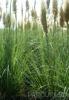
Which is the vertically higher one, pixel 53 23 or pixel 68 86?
pixel 53 23

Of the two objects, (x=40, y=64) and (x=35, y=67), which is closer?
(x=35, y=67)

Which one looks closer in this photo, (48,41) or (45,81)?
(45,81)

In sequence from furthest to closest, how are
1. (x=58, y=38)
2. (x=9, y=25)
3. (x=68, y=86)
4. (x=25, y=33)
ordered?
(x=25, y=33) → (x=9, y=25) → (x=58, y=38) → (x=68, y=86)

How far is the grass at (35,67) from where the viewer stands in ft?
17.3

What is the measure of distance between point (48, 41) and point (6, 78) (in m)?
0.85

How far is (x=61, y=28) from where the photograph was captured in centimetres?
607

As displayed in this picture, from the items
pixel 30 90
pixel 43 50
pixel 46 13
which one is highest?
pixel 46 13

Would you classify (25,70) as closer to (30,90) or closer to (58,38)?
(30,90)

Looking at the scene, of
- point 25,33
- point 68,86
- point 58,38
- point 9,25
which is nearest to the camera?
point 68,86

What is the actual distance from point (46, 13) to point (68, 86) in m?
1.13

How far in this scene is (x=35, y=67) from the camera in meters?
5.55

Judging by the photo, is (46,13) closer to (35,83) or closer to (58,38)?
(58,38)

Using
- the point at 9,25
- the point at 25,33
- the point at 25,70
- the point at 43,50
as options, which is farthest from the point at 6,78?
the point at 25,33

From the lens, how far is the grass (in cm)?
528
